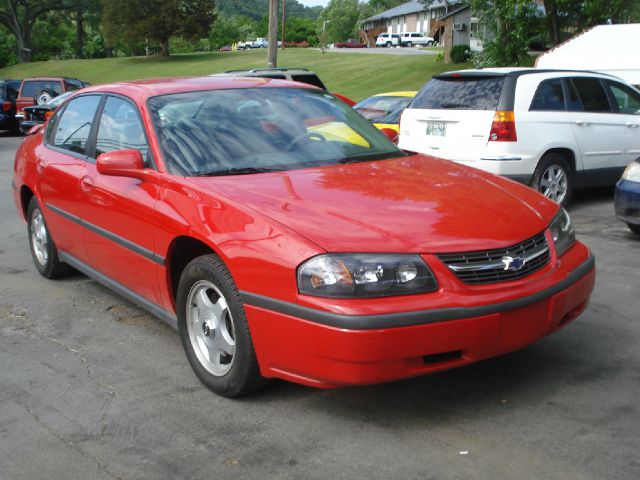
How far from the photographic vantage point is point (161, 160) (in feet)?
14.3

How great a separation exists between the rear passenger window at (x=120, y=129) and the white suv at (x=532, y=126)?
442 cm

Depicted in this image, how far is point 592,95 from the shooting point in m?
A: 9.35

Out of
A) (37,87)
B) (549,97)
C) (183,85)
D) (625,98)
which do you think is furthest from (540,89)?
(37,87)

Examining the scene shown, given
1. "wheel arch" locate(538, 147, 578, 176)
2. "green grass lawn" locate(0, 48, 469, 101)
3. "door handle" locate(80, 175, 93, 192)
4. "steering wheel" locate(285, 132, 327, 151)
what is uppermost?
"steering wheel" locate(285, 132, 327, 151)

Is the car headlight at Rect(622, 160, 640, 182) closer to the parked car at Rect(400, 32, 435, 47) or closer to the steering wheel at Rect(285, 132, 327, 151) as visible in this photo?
the steering wheel at Rect(285, 132, 327, 151)

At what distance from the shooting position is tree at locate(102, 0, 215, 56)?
62094 mm

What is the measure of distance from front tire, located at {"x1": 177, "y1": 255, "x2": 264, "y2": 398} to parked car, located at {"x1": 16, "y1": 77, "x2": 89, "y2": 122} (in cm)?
2199

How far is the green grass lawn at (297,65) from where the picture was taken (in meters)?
42.7

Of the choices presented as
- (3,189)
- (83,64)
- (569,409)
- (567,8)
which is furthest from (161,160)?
(83,64)

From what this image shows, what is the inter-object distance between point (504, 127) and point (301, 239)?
17.9 feet

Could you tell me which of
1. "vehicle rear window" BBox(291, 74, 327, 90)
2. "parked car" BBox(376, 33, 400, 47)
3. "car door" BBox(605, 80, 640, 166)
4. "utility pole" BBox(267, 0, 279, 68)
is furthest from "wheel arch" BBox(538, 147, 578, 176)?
"parked car" BBox(376, 33, 400, 47)

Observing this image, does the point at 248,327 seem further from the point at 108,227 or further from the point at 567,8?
the point at 567,8

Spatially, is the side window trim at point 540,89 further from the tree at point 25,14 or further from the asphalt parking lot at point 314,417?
the tree at point 25,14

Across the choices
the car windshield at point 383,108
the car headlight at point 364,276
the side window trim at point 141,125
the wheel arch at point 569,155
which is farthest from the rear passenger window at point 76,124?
the car windshield at point 383,108
